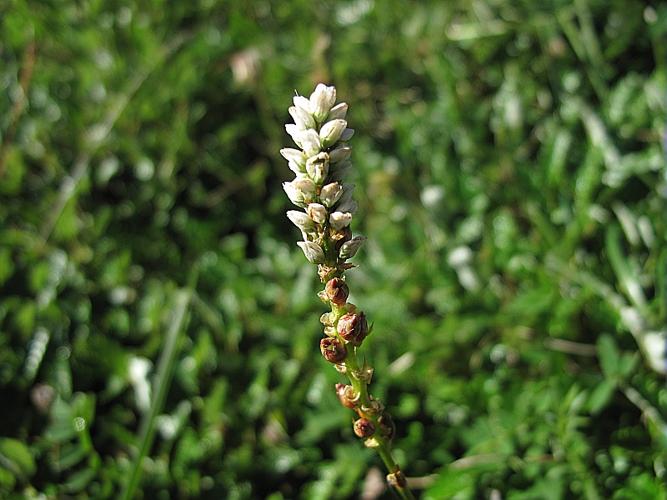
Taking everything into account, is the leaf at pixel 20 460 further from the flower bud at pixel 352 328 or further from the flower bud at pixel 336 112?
the flower bud at pixel 336 112

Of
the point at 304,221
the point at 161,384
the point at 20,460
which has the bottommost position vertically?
the point at 20,460

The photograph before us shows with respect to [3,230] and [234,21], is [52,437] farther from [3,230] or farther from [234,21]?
[234,21]

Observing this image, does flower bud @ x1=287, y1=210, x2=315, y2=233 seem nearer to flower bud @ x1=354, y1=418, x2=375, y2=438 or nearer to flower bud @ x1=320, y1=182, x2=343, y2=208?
flower bud @ x1=320, y1=182, x2=343, y2=208

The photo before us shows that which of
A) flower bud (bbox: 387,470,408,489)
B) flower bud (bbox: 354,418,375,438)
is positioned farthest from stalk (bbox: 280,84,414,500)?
flower bud (bbox: 387,470,408,489)

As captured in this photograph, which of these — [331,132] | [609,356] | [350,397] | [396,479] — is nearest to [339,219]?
[331,132]

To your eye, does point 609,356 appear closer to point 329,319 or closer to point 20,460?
point 329,319

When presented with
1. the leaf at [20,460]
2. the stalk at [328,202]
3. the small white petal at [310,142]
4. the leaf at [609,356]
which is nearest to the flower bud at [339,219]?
the stalk at [328,202]

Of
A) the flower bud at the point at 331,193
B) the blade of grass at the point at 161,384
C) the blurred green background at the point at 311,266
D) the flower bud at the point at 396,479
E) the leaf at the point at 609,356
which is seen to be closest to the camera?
the flower bud at the point at 331,193

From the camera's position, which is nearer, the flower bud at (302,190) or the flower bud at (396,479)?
the flower bud at (302,190)
